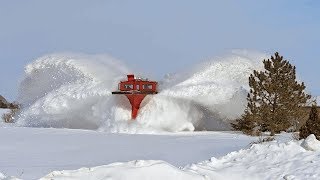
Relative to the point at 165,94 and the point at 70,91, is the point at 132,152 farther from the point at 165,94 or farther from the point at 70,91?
the point at 70,91

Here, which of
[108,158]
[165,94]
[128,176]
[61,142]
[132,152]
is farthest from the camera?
[165,94]

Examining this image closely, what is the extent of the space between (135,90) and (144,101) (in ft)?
3.10

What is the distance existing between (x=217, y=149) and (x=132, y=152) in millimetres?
1826

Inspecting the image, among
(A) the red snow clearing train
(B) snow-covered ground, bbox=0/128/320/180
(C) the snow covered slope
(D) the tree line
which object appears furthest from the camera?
(A) the red snow clearing train

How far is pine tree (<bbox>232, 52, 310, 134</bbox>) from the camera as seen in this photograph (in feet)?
59.2

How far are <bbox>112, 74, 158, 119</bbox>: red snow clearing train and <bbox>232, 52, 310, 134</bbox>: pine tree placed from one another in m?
3.86

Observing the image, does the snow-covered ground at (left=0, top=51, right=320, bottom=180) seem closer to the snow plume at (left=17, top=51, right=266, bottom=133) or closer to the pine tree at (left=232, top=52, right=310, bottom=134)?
the snow plume at (left=17, top=51, right=266, bottom=133)

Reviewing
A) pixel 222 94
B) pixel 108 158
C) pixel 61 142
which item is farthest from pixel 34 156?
→ pixel 222 94

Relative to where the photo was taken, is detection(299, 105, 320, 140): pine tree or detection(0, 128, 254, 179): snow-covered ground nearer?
detection(0, 128, 254, 179): snow-covered ground

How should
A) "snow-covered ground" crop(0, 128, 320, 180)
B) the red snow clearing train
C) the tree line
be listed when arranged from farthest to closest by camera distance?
1. the red snow clearing train
2. the tree line
3. "snow-covered ground" crop(0, 128, 320, 180)

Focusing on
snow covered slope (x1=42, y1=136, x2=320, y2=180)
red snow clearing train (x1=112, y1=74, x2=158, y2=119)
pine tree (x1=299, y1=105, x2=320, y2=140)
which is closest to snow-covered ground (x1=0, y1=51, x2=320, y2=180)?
snow covered slope (x1=42, y1=136, x2=320, y2=180)

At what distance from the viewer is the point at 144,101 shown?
20.1 meters

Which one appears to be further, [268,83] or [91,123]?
[91,123]

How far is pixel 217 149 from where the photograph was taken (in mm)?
10945
